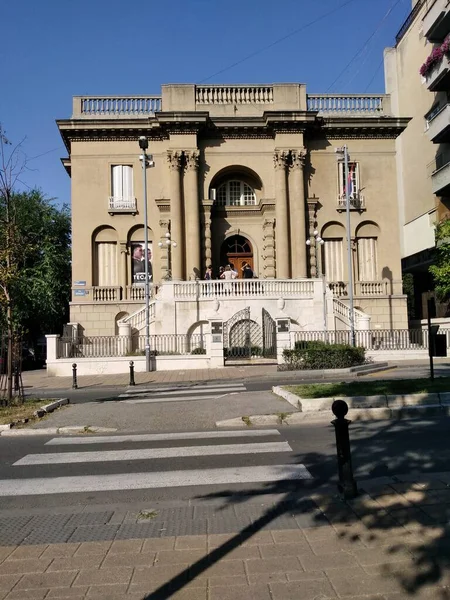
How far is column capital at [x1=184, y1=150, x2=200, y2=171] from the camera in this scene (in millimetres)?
30391

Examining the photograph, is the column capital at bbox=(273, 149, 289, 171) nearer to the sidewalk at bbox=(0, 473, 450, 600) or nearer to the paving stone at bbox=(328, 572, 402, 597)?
the sidewalk at bbox=(0, 473, 450, 600)

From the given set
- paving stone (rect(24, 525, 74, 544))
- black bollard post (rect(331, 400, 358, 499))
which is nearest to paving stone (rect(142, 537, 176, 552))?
paving stone (rect(24, 525, 74, 544))

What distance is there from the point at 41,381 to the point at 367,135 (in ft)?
79.5

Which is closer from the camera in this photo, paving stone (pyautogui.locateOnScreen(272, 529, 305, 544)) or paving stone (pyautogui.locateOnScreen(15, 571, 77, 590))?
paving stone (pyautogui.locateOnScreen(15, 571, 77, 590))

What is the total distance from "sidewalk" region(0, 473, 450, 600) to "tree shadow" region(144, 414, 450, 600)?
1cm

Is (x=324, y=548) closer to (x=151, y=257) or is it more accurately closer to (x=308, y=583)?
(x=308, y=583)

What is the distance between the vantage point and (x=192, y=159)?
30.4 m

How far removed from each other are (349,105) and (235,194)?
922cm

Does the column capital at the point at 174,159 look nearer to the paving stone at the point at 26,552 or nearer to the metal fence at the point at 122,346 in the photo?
the metal fence at the point at 122,346

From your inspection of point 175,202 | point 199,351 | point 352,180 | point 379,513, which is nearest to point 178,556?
point 379,513

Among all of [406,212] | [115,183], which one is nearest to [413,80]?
[406,212]

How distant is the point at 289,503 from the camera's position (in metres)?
5.12

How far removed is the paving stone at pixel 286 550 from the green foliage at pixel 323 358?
15363 mm

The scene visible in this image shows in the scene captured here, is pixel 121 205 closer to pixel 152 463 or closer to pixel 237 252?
pixel 237 252
